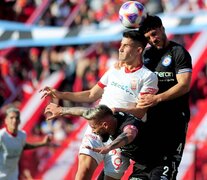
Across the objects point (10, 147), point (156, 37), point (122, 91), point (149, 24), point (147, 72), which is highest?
point (149, 24)

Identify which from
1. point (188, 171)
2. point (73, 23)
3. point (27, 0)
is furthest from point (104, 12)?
point (188, 171)

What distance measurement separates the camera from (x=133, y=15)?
945 centimetres

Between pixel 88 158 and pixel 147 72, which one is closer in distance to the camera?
pixel 147 72

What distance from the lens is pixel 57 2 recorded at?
21.5m

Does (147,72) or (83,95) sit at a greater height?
(147,72)

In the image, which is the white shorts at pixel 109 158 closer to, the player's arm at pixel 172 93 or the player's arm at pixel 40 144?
the player's arm at pixel 172 93

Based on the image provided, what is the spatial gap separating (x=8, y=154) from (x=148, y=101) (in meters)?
4.31

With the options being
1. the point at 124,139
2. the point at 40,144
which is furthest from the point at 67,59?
the point at 124,139

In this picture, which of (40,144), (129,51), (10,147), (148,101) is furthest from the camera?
(10,147)

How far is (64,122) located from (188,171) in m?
5.55

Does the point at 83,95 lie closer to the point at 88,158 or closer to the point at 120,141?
the point at 88,158

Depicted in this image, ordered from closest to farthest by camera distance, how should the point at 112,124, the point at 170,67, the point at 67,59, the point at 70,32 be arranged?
1. the point at 112,124
2. the point at 170,67
3. the point at 70,32
4. the point at 67,59

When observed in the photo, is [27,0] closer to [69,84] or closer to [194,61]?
[69,84]

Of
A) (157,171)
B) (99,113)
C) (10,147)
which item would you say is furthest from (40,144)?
(99,113)
